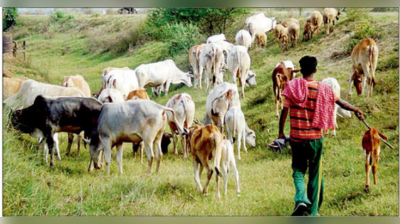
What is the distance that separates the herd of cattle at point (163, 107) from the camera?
6266 millimetres

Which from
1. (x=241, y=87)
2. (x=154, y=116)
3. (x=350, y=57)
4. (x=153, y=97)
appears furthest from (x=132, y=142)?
(x=350, y=57)

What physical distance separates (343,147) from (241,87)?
168 cm

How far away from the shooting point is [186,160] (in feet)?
21.9

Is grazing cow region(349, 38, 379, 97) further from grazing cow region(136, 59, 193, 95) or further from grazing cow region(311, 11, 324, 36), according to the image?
grazing cow region(136, 59, 193, 95)

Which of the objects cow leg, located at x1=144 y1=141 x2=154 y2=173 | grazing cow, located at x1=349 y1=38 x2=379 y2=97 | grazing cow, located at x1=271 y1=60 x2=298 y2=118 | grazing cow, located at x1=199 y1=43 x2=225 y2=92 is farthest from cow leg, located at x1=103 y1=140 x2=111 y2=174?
grazing cow, located at x1=349 y1=38 x2=379 y2=97

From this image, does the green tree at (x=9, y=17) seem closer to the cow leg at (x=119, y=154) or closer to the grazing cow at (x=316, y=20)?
the cow leg at (x=119, y=154)

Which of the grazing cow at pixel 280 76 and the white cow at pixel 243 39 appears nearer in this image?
the grazing cow at pixel 280 76

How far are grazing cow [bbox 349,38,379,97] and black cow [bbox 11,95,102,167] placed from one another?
9.93 ft

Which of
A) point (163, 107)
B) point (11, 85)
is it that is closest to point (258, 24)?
point (163, 107)

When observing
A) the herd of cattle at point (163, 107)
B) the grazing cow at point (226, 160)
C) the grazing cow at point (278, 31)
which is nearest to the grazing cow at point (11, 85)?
the herd of cattle at point (163, 107)

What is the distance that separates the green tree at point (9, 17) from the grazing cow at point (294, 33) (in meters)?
3.24

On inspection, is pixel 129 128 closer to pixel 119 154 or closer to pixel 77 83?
pixel 119 154
